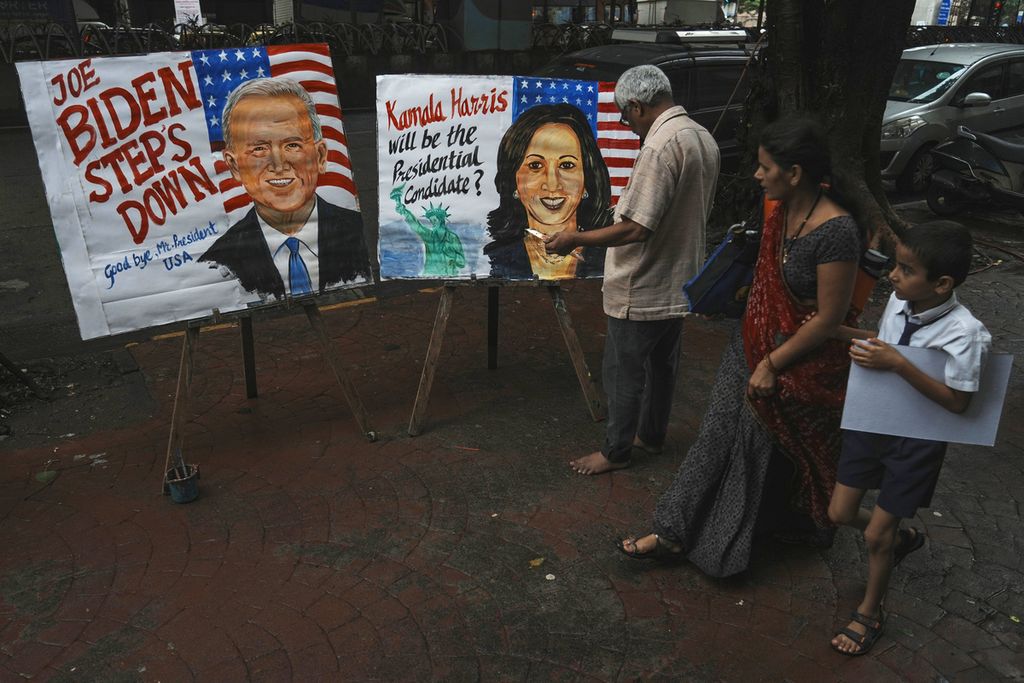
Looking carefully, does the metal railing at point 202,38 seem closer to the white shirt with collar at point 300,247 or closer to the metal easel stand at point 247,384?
the metal easel stand at point 247,384

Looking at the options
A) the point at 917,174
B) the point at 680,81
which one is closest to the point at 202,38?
the point at 680,81

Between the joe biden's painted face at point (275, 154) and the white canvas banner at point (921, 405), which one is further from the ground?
the joe biden's painted face at point (275, 154)

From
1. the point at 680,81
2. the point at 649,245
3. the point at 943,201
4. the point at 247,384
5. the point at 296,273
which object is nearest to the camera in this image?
the point at 649,245

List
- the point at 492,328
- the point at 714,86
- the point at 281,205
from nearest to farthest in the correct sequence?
the point at 281,205 → the point at 492,328 → the point at 714,86

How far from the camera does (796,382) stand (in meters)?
3.16

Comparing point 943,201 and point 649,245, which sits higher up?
point 649,245

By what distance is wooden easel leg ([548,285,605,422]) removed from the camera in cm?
466

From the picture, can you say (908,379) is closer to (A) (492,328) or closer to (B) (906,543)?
(B) (906,543)

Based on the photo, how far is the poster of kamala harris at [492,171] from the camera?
14.5 feet

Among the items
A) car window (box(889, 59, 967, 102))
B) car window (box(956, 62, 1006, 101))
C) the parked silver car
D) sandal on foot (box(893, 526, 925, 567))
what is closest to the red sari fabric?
sandal on foot (box(893, 526, 925, 567))

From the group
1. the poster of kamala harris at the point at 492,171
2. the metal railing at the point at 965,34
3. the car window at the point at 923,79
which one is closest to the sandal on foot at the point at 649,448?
the poster of kamala harris at the point at 492,171

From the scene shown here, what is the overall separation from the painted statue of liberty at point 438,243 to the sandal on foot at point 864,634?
8.21 feet

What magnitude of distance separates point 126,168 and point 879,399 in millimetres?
3168

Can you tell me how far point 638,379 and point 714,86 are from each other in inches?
239
